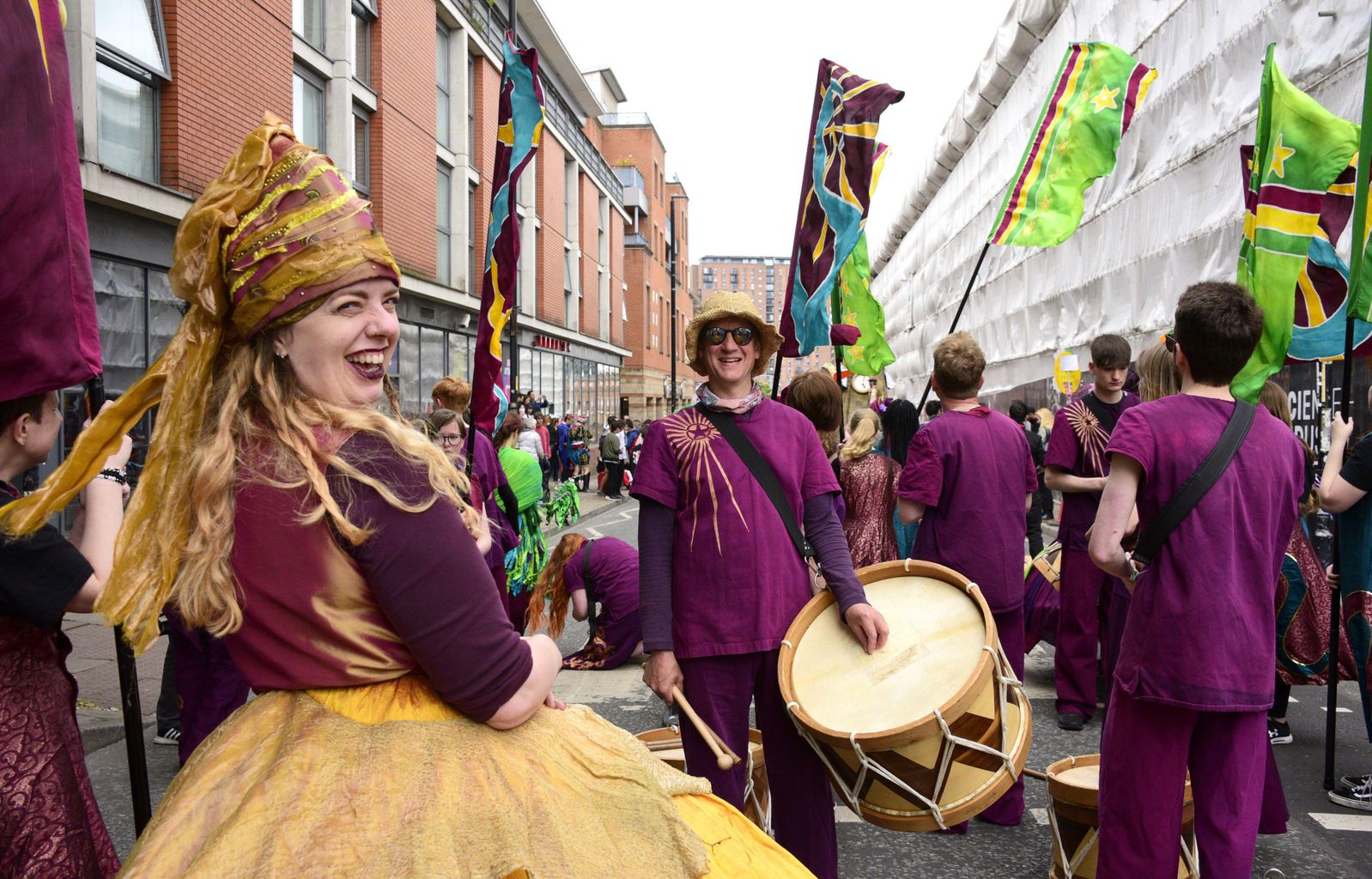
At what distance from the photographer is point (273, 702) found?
4.87ft

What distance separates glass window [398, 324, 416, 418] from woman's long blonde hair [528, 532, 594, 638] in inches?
531

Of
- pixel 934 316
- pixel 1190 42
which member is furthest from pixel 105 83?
pixel 934 316

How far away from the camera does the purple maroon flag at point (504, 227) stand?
15.7 ft

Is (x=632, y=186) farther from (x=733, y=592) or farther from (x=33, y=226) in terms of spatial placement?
(x=33, y=226)

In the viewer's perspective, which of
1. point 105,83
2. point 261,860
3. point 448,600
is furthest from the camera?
point 105,83

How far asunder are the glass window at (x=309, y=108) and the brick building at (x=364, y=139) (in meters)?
0.04

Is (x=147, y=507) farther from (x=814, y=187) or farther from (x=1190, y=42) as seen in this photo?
(x=1190, y=42)

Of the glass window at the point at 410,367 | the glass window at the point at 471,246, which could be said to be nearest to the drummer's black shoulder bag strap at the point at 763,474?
the glass window at the point at 410,367

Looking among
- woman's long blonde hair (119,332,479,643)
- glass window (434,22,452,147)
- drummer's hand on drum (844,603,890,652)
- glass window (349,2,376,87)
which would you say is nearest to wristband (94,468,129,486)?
woman's long blonde hair (119,332,479,643)

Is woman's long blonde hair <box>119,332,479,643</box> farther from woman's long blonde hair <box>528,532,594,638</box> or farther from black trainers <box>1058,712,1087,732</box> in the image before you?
woman's long blonde hair <box>528,532,594,638</box>

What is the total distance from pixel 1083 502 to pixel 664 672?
3.18 meters

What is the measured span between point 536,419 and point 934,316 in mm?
9962

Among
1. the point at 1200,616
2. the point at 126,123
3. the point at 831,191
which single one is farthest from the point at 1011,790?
the point at 126,123

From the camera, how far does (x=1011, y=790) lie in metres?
3.99
